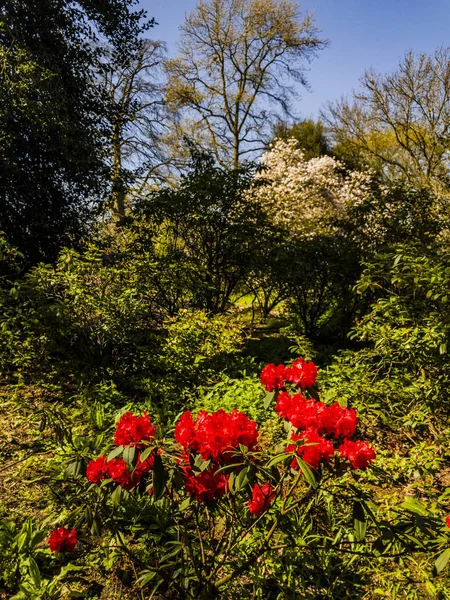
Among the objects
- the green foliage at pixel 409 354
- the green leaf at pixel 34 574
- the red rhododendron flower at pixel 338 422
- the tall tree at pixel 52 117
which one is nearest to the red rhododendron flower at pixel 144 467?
the red rhododendron flower at pixel 338 422

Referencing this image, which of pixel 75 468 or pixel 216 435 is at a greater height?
pixel 216 435

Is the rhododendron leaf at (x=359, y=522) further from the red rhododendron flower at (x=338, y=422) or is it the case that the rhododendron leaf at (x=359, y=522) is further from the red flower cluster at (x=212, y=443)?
the red flower cluster at (x=212, y=443)

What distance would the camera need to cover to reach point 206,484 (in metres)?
1.29

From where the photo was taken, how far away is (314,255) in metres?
5.48

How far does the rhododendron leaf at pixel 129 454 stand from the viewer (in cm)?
120

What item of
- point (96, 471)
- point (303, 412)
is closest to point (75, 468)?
point (96, 471)

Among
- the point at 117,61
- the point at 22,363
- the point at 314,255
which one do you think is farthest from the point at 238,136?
the point at 22,363

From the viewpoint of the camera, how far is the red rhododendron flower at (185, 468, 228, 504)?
1287mm

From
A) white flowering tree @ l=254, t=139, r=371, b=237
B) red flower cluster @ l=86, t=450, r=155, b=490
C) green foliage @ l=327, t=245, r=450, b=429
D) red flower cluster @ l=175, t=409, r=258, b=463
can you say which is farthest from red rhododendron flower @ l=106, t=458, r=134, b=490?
white flowering tree @ l=254, t=139, r=371, b=237

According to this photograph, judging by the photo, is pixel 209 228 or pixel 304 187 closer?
pixel 209 228

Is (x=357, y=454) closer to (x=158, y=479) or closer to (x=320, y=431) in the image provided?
(x=320, y=431)

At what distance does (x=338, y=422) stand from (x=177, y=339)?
274cm

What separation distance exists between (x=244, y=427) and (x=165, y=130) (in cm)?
1545

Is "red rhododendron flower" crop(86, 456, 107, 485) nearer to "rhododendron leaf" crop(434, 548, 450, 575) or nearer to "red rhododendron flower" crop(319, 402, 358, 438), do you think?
"red rhododendron flower" crop(319, 402, 358, 438)
